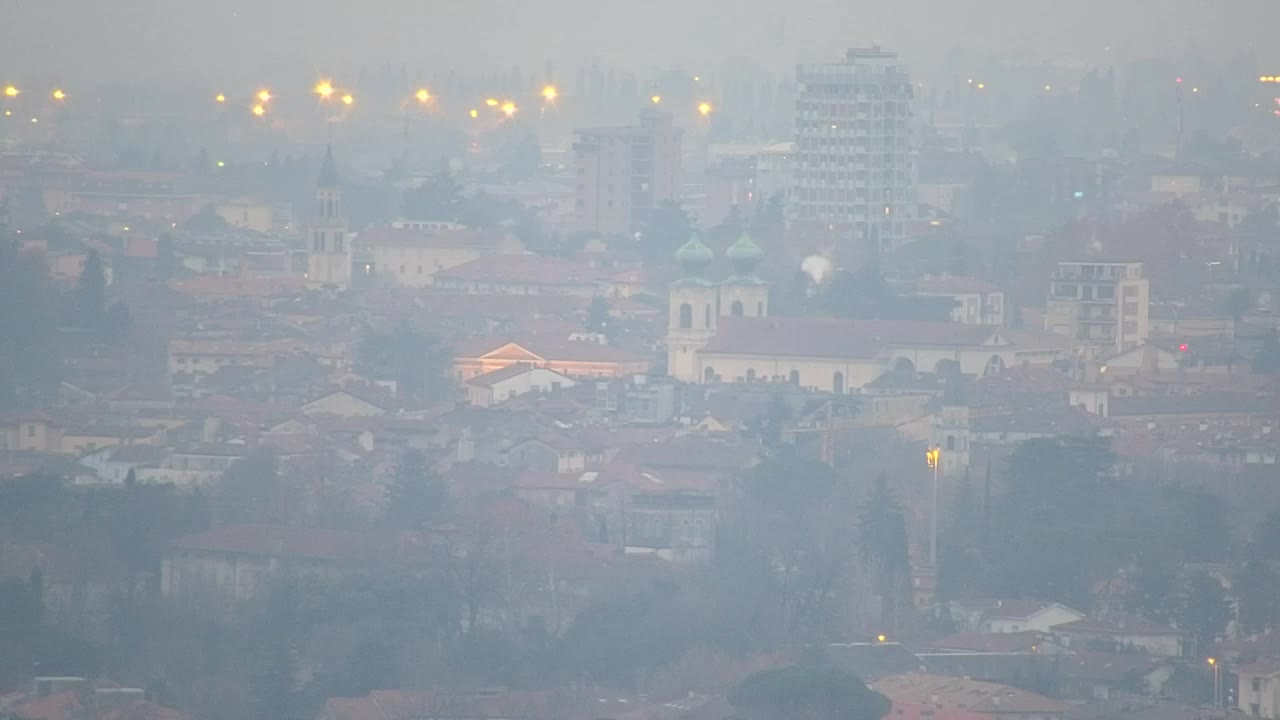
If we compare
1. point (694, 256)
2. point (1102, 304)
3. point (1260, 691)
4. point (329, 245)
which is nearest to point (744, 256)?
point (694, 256)

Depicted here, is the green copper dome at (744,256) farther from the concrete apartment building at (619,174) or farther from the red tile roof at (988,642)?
the red tile roof at (988,642)

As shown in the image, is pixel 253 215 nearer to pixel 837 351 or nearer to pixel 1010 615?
pixel 837 351

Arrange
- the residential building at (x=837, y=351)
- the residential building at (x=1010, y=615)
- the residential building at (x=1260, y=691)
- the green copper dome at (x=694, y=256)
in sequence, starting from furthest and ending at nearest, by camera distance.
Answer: the green copper dome at (x=694, y=256) < the residential building at (x=837, y=351) < the residential building at (x=1010, y=615) < the residential building at (x=1260, y=691)

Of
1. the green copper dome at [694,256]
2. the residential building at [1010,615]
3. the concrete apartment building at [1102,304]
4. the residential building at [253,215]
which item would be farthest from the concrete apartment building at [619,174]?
the residential building at [1010,615]

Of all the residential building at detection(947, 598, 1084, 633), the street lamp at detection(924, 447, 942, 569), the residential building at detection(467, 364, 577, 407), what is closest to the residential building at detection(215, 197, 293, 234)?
the residential building at detection(467, 364, 577, 407)

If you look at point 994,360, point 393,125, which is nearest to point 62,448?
point 994,360

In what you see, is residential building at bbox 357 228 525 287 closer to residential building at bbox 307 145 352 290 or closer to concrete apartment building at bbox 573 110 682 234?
residential building at bbox 307 145 352 290
